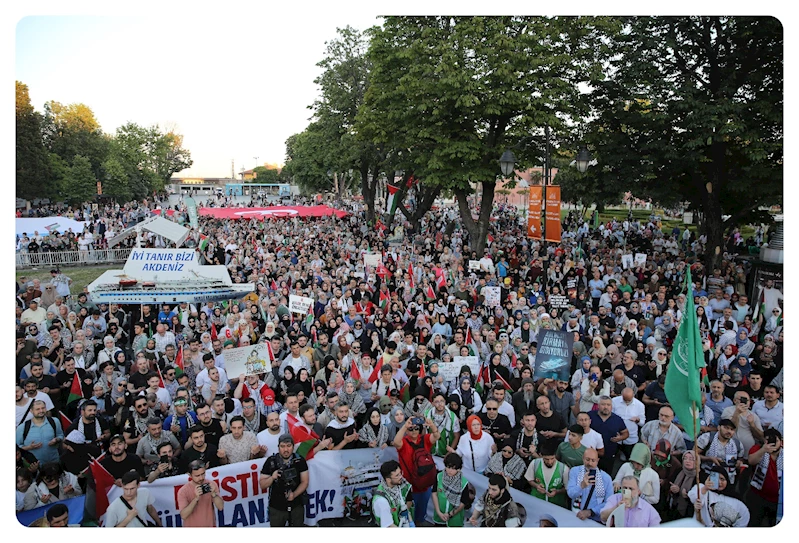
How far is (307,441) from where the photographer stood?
20.5ft

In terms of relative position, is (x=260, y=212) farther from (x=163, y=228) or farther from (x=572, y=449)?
(x=572, y=449)

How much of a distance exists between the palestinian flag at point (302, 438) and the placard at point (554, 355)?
349 cm

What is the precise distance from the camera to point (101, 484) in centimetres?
572

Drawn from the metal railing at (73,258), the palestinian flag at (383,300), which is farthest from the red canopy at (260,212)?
the palestinian flag at (383,300)

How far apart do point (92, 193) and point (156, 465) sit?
31.7m

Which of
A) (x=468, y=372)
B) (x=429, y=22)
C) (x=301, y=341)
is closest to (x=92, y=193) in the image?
(x=429, y=22)

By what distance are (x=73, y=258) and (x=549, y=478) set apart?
24073mm

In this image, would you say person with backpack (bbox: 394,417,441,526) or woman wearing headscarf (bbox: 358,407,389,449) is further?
woman wearing headscarf (bbox: 358,407,389,449)

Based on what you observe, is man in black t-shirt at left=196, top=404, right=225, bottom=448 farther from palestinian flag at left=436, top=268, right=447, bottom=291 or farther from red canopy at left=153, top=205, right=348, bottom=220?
red canopy at left=153, top=205, right=348, bottom=220

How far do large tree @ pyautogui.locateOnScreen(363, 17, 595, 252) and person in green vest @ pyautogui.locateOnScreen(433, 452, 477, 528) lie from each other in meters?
12.6

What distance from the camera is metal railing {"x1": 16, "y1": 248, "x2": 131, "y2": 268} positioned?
74.7 ft

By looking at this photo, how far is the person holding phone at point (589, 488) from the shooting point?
5445 millimetres

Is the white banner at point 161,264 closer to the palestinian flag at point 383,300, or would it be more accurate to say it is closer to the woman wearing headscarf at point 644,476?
the palestinian flag at point 383,300

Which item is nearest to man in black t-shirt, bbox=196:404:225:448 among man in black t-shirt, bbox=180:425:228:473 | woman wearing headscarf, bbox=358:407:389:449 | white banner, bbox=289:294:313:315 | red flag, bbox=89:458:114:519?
man in black t-shirt, bbox=180:425:228:473
